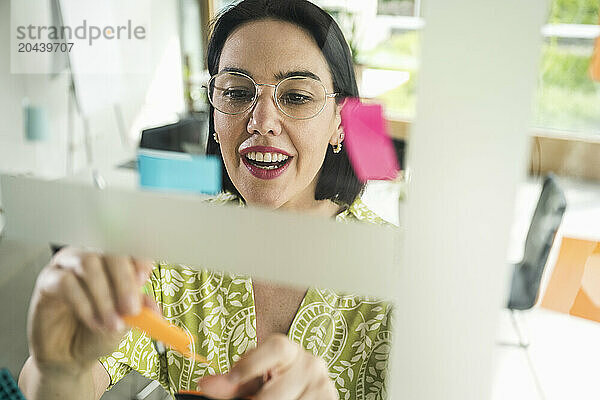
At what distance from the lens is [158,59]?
0.49m

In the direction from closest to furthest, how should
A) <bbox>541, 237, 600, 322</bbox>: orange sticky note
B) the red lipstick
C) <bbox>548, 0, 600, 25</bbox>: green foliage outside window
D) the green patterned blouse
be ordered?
<bbox>548, 0, 600, 25</bbox>: green foliage outside window < <bbox>541, 237, 600, 322</bbox>: orange sticky note < the red lipstick < the green patterned blouse

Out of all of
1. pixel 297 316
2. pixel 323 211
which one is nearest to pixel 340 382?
pixel 297 316

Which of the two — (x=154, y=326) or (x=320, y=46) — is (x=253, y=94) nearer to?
(x=320, y=46)

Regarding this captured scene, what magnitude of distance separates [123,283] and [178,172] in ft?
0.37

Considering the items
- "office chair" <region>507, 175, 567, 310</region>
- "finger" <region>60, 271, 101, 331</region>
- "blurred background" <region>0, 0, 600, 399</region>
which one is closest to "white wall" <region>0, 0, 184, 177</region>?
"blurred background" <region>0, 0, 600, 399</region>

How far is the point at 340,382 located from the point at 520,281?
0.30m

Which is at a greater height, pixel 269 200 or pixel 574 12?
pixel 574 12

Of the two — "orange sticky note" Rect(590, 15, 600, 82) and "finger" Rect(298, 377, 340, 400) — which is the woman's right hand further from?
"orange sticky note" Rect(590, 15, 600, 82)

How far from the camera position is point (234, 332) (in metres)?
0.76

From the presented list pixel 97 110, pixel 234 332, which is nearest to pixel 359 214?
pixel 97 110

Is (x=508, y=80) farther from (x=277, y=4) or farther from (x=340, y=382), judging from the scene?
(x=340, y=382)

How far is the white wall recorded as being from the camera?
490 millimetres

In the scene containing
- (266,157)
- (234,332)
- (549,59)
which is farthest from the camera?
(234,332)

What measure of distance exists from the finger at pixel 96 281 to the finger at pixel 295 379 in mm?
164
